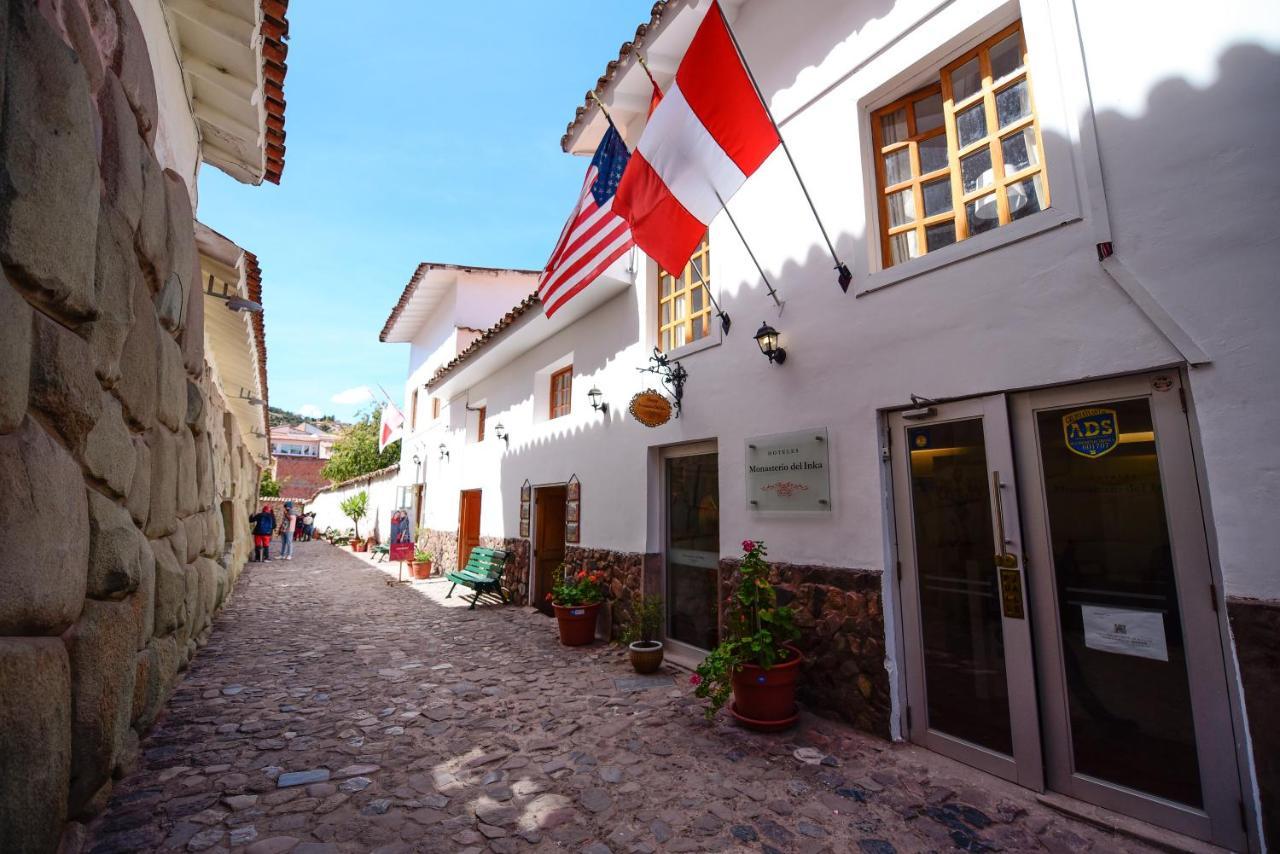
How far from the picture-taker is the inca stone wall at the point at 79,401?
177 centimetres

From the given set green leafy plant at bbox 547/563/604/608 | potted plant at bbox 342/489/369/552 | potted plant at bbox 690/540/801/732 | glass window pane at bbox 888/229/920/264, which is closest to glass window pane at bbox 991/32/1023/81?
glass window pane at bbox 888/229/920/264

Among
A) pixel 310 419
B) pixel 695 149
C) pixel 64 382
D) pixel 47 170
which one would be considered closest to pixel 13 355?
pixel 64 382

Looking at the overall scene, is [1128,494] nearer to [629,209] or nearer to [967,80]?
[967,80]

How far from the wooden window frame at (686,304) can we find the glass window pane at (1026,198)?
2.74 m

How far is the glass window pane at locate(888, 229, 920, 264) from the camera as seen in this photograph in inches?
163

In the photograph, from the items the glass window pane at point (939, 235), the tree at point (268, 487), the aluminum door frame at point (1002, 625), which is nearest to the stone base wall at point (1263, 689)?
the aluminum door frame at point (1002, 625)

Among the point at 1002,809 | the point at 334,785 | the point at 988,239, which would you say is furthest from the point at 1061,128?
the point at 334,785

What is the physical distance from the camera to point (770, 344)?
4.71 m

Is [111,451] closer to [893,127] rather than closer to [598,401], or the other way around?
[598,401]

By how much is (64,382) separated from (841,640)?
4.53 meters

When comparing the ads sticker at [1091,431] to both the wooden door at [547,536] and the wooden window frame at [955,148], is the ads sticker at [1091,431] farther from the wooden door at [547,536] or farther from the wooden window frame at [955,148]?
the wooden door at [547,536]

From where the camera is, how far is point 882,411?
4.11 meters

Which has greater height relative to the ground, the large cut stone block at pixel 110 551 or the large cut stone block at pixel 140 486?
the large cut stone block at pixel 140 486

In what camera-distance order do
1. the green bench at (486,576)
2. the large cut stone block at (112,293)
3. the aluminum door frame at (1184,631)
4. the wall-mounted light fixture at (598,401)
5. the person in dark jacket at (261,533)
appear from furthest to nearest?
the person in dark jacket at (261,533), the green bench at (486,576), the wall-mounted light fixture at (598,401), the aluminum door frame at (1184,631), the large cut stone block at (112,293)
